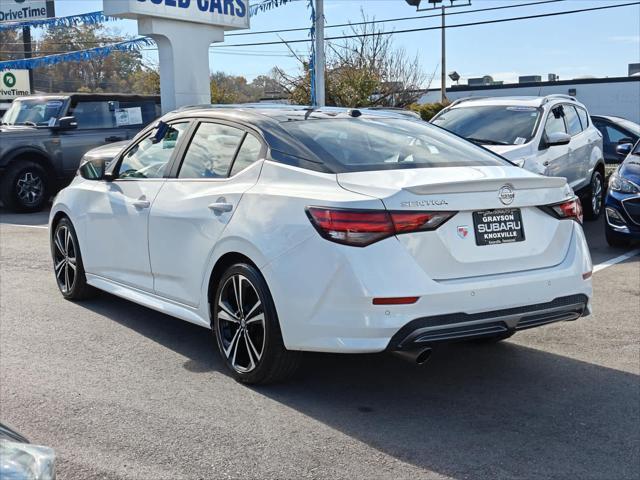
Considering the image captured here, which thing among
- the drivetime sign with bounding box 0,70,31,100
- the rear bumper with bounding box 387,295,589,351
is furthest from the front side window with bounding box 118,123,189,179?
the drivetime sign with bounding box 0,70,31,100

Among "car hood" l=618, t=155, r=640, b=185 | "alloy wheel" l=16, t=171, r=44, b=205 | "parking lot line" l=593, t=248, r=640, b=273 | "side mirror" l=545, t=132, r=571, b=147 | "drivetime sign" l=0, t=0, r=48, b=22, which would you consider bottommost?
"parking lot line" l=593, t=248, r=640, b=273

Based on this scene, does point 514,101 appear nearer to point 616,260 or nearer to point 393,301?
point 616,260

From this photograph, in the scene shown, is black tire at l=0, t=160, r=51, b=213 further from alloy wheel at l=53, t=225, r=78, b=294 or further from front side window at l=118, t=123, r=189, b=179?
front side window at l=118, t=123, r=189, b=179

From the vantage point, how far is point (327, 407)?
179 inches

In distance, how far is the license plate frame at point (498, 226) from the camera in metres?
4.32

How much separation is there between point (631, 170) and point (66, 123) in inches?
371

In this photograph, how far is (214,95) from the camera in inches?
1626

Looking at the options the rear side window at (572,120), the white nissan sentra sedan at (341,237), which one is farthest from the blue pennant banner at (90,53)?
the white nissan sentra sedan at (341,237)

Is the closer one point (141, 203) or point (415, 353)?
point (415, 353)

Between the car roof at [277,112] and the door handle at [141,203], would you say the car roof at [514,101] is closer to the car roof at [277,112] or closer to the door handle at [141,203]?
the car roof at [277,112]

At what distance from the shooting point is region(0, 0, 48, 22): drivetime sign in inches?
1339

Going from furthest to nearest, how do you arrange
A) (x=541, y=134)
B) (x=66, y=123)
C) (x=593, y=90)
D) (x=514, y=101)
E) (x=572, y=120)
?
(x=593, y=90) → (x=66, y=123) → (x=572, y=120) → (x=514, y=101) → (x=541, y=134)

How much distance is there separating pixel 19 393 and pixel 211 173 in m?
1.80

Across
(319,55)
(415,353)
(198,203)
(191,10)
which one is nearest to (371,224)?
(415,353)
